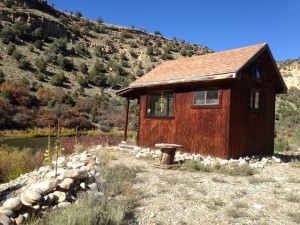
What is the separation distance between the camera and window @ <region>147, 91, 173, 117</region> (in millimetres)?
14312

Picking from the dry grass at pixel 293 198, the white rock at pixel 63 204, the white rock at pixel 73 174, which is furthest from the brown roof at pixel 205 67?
the white rock at pixel 63 204

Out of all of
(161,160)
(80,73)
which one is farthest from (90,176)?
(80,73)

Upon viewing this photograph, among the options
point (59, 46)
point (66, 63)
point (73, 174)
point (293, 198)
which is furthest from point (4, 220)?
point (59, 46)

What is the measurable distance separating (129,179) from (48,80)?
104 feet

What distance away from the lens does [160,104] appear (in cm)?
1477

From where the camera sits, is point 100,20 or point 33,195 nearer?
point 33,195

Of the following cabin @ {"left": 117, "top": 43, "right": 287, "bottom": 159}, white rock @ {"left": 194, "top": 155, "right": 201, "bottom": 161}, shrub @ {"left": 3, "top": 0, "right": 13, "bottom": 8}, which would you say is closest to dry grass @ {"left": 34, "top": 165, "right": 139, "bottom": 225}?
white rock @ {"left": 194, "top": 155, "right": 201, "bottom": 161}

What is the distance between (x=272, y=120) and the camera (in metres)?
15.3

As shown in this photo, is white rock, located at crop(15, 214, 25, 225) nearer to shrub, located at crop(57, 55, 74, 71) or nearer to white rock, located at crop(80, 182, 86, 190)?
white rock, located at crop(80, 182, 86, 190)

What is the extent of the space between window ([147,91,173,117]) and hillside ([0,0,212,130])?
15232mm

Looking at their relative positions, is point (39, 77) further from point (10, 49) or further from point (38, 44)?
point (38, 44)

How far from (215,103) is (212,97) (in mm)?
317

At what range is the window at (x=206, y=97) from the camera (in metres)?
12.5

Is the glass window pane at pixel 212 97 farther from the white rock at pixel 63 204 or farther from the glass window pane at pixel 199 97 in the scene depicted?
the white rock at pixel 63 204
